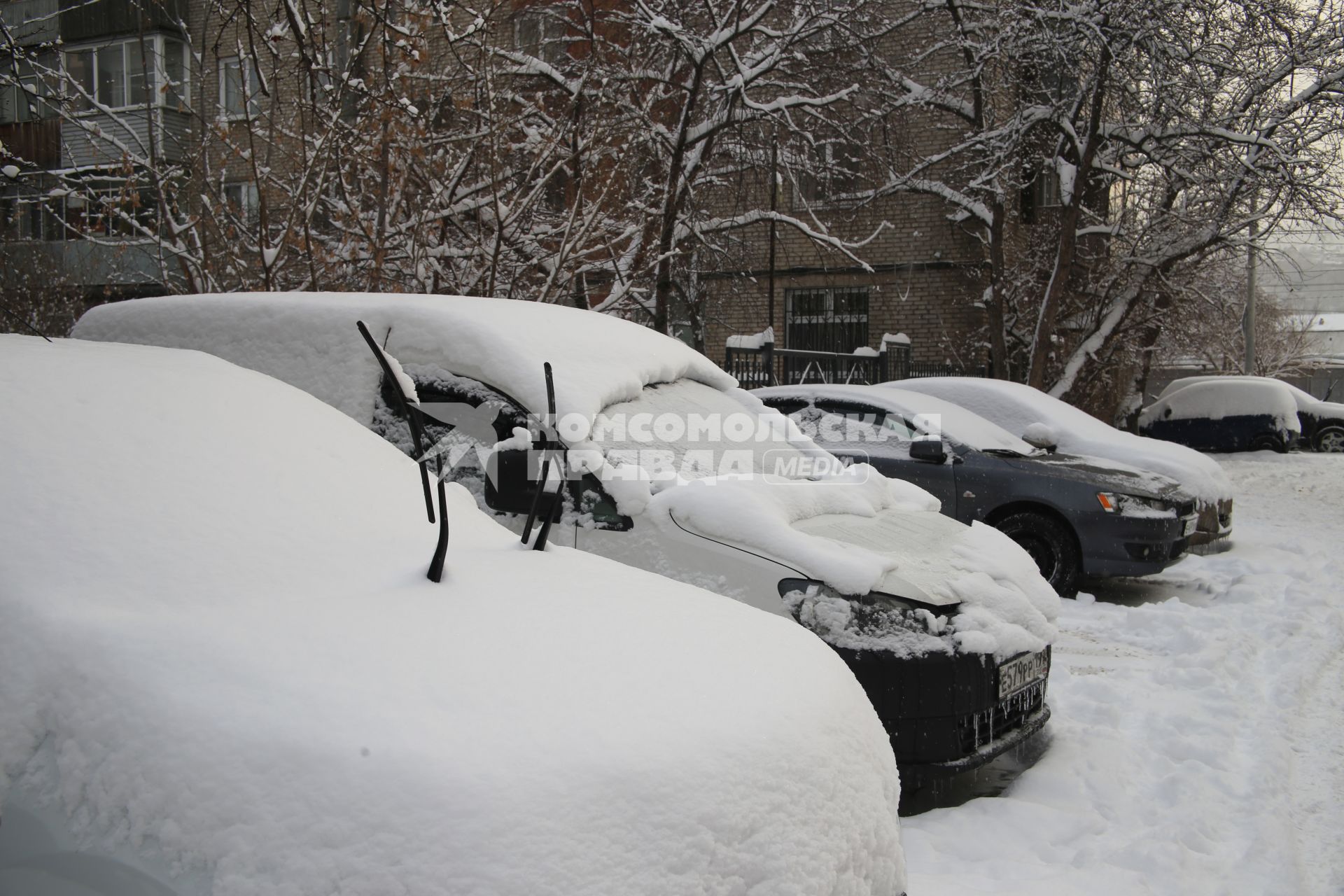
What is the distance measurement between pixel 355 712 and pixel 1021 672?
3.02m

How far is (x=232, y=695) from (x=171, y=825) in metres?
0.21

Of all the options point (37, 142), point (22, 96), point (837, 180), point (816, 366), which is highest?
point (22, 96)

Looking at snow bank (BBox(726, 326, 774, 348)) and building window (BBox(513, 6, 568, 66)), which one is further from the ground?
building window (BBox(513, 6, 568, 66))

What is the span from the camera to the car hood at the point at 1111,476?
24.7 ft

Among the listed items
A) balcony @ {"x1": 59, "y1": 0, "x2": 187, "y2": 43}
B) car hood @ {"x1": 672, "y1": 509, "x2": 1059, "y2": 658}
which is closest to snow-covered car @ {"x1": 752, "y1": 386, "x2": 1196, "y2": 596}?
car hood @ {"x1": 672, "y1": 509, "x2": 1059, "y2": 658}

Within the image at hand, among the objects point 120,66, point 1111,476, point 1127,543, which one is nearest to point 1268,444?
point 1111,476

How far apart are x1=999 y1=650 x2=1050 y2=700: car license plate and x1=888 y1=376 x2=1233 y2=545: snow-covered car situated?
454 centimetres

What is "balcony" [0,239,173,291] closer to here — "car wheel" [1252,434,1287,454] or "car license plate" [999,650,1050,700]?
"car license plate" [999,650,1050,700]

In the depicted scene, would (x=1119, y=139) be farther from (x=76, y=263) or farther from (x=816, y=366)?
(x=76, y=263)

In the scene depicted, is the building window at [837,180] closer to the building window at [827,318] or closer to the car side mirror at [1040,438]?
the building window at [827,318]

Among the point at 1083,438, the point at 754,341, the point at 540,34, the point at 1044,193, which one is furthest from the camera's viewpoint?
the point at 1044,193

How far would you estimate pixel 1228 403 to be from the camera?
71.8 ft

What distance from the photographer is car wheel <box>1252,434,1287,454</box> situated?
70.3ft

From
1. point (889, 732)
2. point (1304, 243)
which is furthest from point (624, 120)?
point (1304, 243)
